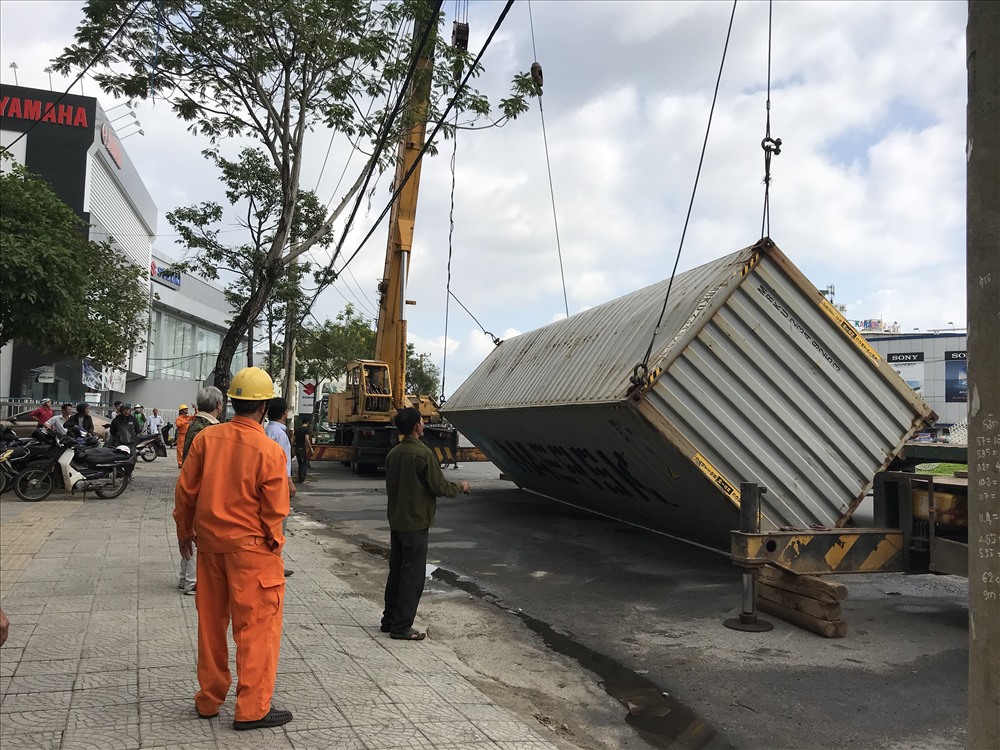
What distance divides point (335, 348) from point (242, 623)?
4293 cm

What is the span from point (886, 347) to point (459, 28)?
69.7 m

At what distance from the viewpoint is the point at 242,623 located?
3.71 meters

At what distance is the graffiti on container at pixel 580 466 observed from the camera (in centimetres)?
954

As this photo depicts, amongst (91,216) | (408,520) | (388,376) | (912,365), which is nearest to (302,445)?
(388,376)

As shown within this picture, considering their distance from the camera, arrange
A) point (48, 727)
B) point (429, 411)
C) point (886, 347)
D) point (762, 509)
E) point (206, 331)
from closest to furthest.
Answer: point (48, 727)
point (762, 509)
point (429, 411)
point (206, 331)
point (886, 347)

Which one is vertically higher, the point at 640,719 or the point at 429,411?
the point at 429,411

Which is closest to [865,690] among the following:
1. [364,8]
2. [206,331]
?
[364,8]

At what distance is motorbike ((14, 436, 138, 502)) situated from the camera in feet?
43.3

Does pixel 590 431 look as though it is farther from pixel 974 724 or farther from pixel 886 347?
pixel 886 347

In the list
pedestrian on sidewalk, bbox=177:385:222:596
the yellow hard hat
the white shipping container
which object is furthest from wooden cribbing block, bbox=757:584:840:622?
pedestrian on sidewalk, bbox=177:385:222:596

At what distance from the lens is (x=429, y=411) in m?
22.7

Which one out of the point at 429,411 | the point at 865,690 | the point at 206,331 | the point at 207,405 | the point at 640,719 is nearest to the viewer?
the point at 640,719

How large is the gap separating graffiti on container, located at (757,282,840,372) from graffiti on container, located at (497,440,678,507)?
2.30 meters

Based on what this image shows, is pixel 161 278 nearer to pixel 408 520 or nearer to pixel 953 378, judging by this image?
pixel 408 520
